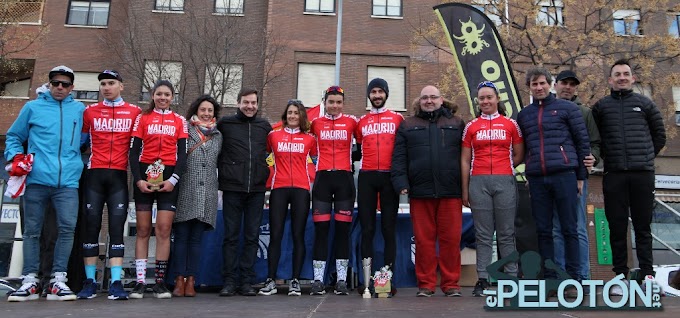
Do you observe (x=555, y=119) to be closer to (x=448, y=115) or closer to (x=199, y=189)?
(x=448, y=115)

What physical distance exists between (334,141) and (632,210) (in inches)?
111

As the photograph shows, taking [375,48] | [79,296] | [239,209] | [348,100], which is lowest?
[79,296]

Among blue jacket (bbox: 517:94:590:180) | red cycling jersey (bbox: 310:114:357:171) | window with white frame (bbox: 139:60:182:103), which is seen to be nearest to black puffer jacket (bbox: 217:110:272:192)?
red cycling jersey (bbox: 310:114:357:171)

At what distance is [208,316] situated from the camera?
3223 millimetres

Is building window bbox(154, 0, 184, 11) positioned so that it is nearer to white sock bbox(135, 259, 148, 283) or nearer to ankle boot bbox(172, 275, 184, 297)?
white sock bbox(135, 259, 148, 283)

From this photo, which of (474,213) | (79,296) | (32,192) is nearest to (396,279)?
(474,213)

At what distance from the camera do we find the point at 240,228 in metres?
5.32

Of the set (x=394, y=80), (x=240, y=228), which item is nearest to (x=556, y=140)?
(x=240, y=228)

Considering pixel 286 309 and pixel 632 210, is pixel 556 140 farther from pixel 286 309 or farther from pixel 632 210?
pixel 286 309

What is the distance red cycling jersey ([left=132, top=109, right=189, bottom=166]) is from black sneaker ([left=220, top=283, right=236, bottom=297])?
1230 millimetres

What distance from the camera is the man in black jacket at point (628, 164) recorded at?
191 inches

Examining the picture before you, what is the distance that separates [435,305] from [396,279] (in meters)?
2.86

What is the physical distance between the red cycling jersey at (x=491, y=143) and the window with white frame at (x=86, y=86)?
690 inches

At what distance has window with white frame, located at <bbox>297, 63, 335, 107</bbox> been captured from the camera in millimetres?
18859
